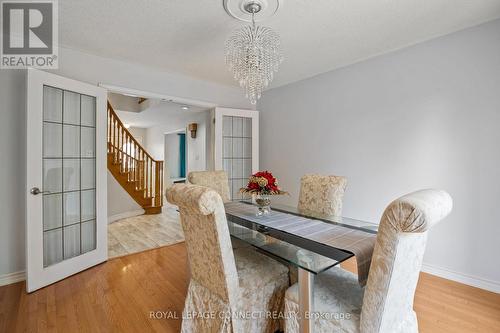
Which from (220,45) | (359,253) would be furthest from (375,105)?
(359,253)

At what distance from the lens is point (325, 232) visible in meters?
1.63

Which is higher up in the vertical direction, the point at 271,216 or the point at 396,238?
the point at 396,238

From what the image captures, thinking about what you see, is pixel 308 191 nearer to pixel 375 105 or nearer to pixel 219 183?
pixel 219 183

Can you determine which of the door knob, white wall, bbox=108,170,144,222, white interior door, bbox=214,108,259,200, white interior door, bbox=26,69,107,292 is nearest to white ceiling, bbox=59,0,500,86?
white interior door, bbox=26,69,107,292

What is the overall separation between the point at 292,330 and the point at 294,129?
2981 millimetres

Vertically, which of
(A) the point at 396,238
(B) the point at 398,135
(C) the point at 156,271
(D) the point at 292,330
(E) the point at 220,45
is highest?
(E) the point at 220,45

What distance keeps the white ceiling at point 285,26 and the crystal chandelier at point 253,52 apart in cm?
25

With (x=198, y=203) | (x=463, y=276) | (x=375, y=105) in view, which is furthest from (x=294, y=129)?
(x=198, y=203)

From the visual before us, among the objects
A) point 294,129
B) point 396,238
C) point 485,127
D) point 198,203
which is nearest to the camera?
point 396,238

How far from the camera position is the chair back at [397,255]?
0.93m

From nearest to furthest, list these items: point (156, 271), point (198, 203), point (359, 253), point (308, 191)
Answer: point (198, 203)
point (359, 253)
point (308, 191)
point (156, 271)

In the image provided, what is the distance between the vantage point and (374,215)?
295 centimetres

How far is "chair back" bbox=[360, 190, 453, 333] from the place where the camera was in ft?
3.04

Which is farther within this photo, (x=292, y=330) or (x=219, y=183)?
(x=219, y=183)
